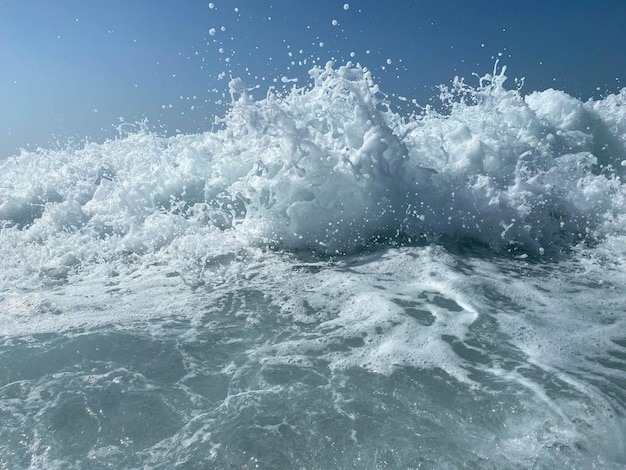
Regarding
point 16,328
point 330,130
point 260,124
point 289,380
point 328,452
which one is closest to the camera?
point 328,452

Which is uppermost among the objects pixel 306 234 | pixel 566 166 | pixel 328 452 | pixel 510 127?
pixel 510 127

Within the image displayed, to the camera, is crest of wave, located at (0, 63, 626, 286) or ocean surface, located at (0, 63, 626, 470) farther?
crest of wave, located at (0, 63, 626, 286)

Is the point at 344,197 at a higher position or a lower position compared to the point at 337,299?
higher

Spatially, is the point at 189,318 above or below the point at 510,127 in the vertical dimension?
below

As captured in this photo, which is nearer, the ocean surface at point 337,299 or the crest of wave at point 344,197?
the ocean surface at point 337,299

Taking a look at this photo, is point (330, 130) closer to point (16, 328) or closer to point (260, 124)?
point (260, 124)

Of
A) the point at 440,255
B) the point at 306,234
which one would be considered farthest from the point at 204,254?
the point at 440,255

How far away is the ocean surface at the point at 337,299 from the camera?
7.87 feet

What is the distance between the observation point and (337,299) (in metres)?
4.33

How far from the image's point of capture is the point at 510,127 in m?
8.03

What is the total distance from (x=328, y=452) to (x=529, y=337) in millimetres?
1865

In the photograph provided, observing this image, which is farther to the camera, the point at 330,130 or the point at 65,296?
the point at 330,130

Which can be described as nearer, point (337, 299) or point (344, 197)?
point (337, 299)

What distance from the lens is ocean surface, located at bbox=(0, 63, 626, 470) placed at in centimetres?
240
